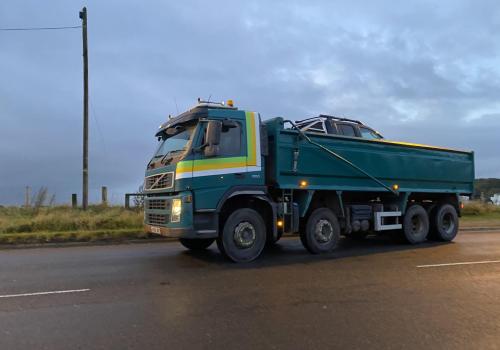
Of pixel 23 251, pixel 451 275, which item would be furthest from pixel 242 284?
pixel 23 251

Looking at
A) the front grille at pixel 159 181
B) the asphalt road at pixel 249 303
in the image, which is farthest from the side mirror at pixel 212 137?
the asphalt road at pixel 249 303

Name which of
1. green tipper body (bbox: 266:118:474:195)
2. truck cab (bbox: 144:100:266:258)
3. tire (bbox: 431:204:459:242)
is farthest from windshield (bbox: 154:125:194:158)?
tire (bbox: 431:204:459:242)

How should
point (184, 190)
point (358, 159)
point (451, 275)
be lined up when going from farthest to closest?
point (358, 159)
point (184, 190)
point (451, 275)

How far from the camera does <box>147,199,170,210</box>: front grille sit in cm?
937

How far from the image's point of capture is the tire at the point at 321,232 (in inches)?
420

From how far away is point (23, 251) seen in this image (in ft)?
38.7

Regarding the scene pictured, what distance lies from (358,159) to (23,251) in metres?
8.48

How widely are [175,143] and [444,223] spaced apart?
8714 mm

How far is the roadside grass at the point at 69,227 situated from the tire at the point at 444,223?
8.47 meters

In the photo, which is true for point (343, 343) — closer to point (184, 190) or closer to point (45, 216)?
point (184, 190)

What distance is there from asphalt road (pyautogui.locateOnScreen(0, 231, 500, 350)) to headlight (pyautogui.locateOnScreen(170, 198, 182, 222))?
903mm

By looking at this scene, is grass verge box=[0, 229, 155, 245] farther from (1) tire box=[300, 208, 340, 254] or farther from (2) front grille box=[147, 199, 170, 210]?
(1) tire box=[300, 208, 340, 254]

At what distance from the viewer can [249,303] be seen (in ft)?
20.4

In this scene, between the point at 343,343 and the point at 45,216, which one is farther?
the point at 45,216
